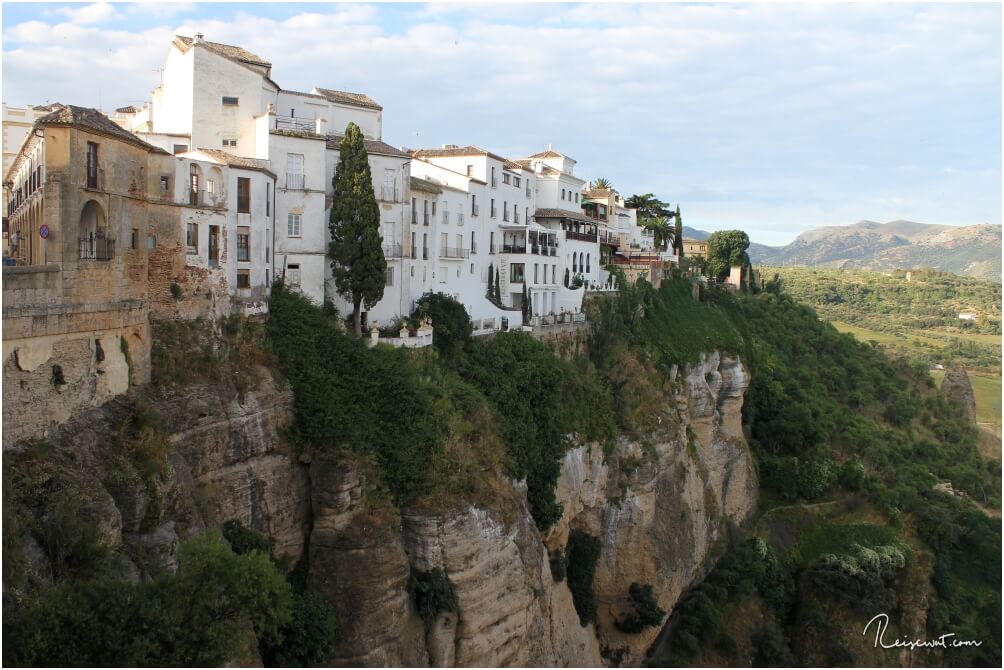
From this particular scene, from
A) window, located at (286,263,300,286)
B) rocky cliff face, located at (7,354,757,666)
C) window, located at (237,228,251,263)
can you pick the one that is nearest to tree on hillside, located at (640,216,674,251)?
rocky cliff face, located at (7,354,757,666)

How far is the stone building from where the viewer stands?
57.3 ft

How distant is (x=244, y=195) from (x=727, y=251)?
2327 inches

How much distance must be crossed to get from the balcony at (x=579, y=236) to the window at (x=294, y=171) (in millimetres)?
22041

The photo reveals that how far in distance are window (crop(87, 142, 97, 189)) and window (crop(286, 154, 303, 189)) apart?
1009 cm

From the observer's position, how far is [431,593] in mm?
25266

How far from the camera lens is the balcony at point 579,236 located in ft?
165

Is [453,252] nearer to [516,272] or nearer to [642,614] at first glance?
[516,272]

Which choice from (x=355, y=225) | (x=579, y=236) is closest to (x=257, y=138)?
(x=355, y=225)

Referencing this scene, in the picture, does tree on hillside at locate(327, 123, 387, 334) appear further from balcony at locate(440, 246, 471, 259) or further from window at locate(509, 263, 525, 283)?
window at locate(509, 263, 525, 283)

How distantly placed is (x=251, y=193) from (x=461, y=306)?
11697 millimetres

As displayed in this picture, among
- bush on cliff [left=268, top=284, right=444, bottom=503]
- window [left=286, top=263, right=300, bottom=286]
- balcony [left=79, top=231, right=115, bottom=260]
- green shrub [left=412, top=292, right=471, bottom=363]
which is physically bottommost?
bush on cliff [left=268, top=284, right=444, bottom=503]

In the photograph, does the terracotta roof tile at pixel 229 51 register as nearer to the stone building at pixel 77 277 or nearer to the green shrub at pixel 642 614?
the stone building at pixel 77 277

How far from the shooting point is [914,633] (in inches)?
1694

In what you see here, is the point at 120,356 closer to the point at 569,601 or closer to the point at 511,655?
the point at 511,655
